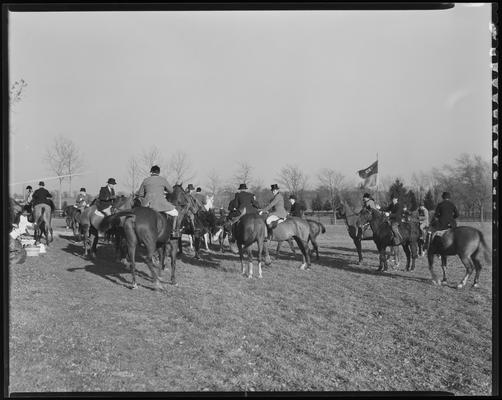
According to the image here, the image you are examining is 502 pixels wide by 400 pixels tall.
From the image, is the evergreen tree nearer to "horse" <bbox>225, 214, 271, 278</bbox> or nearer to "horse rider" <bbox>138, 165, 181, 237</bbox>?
"horse" <bbox>225, 214, 271, 278</bbox>

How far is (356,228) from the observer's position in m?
12.9

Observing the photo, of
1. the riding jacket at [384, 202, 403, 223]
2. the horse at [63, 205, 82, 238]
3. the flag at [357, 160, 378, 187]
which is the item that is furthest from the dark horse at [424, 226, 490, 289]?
the horse at [63, 205, 82, 238]

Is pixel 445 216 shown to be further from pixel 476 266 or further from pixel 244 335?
pixel 244 335

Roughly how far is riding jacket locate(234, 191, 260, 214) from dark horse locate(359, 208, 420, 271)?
11.2 feet

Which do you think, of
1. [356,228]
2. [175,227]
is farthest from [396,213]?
[175,227]

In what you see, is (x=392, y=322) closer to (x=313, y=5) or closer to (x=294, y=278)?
(x=294, y=278)

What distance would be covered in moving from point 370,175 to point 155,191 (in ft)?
37.8

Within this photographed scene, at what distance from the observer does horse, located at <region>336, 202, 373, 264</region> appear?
482 inches

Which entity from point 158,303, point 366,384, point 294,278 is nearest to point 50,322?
point 158,303

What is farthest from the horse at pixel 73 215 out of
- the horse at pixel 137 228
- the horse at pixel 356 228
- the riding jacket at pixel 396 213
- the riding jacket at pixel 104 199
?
the riding jacket at pixel 396 213

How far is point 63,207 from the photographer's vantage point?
18.9 metres

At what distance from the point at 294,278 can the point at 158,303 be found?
408 centimetres

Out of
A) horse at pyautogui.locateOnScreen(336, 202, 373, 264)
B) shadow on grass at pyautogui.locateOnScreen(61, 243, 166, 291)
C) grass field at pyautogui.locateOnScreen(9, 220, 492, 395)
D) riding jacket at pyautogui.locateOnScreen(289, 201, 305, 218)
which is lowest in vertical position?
grass field at pyautogui.locateOnScreen(9, 220, 492, 395)

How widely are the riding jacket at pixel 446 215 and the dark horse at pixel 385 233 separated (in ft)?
5.37
